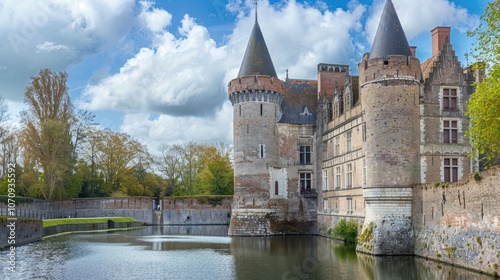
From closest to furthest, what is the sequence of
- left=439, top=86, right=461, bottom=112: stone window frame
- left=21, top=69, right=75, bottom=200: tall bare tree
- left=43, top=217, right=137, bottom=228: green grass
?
left=439, top=86, right=461, bottom=112: stone window frame, left=43, top=217, right=137, bottom=228: green grass, left=21, top=69, right=75, bottom=200: tall bare tree

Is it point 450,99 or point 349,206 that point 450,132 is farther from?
point 349,206

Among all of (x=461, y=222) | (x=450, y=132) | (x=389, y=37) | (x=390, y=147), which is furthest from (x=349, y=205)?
(x=461, y=222)

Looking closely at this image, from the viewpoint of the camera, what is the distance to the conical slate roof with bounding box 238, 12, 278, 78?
118 feet

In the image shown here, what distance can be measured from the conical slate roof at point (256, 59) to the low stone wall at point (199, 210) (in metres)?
19.4

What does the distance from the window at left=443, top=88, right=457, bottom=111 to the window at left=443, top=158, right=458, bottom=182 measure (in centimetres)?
245

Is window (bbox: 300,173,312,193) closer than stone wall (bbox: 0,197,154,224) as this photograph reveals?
Answer: Yes

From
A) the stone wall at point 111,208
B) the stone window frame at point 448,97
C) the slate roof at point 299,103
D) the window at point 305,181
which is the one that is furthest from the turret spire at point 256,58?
the stone wall at point 111,208

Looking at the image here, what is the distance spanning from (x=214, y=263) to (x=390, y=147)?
9.35 m

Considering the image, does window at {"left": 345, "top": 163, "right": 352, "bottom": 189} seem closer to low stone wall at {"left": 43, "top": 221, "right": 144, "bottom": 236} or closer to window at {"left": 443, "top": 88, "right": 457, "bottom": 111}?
window at {"left": 443, "top": 88, "right": 457, "bottom": 111}

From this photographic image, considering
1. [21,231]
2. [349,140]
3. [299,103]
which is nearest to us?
[21,231]

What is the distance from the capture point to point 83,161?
5478 cm

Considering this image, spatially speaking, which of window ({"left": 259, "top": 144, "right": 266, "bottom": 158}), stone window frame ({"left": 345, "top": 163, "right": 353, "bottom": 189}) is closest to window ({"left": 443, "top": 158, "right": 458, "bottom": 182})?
stone window frame ({"left": 345, "top": 163, "right": 353, "bottom": 189})

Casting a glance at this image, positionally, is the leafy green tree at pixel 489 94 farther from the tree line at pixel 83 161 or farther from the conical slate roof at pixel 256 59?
the tree line at pixel 83 161

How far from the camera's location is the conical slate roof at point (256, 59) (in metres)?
36.1
